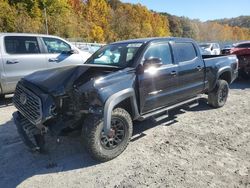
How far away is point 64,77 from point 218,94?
4.16 m

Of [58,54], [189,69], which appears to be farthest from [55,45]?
[189,69]

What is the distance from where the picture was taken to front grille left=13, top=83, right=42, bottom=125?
388cm

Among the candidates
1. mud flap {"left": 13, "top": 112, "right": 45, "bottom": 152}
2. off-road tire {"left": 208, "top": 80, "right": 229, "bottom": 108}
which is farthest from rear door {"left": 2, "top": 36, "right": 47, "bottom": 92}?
off-road tire {"left": 208, "top": 80, "right": 229, "bottom": 108}

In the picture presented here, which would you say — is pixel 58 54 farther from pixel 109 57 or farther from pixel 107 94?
pixel 107 94

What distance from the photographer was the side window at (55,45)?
8047 mm

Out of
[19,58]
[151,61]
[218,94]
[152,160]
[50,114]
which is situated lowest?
[152,160]

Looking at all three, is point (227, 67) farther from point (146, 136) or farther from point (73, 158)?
point (73, 158)

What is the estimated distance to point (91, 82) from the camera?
3.97 metres

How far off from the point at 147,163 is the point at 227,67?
404 cm

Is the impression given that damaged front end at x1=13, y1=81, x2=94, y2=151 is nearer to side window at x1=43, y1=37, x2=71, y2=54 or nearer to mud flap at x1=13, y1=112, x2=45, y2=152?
mud flap at x1=13, y1=112, x2=45, y2=152

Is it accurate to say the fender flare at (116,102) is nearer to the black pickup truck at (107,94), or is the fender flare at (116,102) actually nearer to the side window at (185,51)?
the black pickup truck at (107,94)

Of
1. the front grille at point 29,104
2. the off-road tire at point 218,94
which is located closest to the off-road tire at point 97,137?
the front grille at point 29,104

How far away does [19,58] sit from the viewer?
24.3 ft

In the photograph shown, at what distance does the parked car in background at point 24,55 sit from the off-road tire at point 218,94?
4250 millimetres
